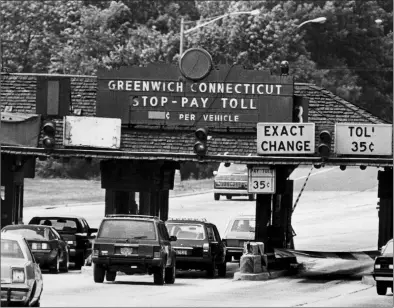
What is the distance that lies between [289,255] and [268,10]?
6256 centimetres

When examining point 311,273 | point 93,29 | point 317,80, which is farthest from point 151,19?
point 311,273

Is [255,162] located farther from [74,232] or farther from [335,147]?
[74,232]

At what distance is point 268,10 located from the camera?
10375cm

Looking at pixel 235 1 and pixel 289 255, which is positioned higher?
pixel 235 1

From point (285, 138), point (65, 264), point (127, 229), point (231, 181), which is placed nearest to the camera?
point (127, 229)

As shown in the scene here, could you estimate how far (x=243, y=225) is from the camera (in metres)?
47.0

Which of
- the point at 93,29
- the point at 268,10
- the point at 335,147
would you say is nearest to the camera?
the point at 335,147

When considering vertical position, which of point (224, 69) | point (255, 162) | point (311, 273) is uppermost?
point (224, 69)

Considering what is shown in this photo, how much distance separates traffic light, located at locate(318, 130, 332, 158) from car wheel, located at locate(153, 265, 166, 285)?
7.09 metres

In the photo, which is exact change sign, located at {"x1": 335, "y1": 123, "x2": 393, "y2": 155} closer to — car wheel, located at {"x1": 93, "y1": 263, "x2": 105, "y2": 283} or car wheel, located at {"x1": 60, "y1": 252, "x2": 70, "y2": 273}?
car wheel, located at {"x1": 60, "y1": 252, "x2": 70, "y2": 273}

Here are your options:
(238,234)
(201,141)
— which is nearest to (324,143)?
(201,141)

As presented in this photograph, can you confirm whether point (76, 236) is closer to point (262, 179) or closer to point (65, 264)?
point (65, 264)

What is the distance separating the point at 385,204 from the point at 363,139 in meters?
4.08

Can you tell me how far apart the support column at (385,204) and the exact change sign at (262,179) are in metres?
3.84
